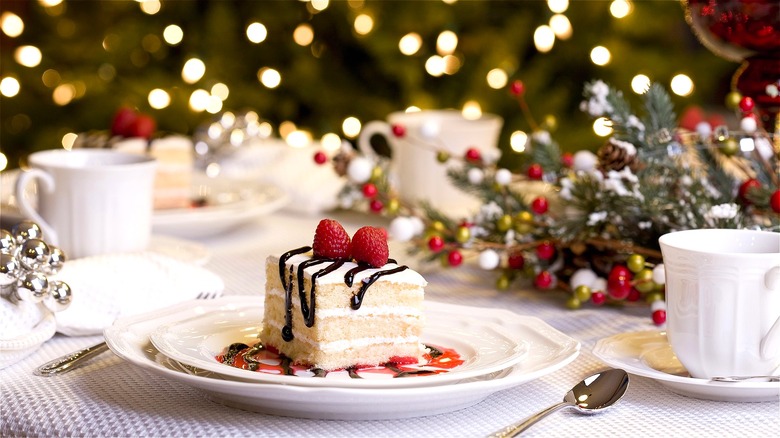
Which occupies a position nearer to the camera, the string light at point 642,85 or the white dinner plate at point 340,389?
the white dinner plate at point 340,389

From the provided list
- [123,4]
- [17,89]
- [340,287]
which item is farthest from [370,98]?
[340,287]

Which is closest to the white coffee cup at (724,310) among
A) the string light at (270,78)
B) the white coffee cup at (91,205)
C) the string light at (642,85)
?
the string light at (642,85)

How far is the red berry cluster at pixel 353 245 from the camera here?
0.98 m

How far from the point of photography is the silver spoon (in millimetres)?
896

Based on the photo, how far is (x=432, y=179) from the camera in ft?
6.07

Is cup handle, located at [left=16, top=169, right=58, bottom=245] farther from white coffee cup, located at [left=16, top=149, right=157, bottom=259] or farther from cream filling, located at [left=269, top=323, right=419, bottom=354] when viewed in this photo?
cream filling, located at [left=269, top=323, right=419, bottom=354]

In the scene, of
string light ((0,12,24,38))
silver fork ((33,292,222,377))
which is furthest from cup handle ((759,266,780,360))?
string light ((0,12,24,38))

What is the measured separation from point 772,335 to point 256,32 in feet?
8.01

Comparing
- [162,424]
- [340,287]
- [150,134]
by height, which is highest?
[150,134]

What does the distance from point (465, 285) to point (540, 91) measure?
189 centimetres

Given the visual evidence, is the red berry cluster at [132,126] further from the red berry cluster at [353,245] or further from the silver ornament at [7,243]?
the red berry cluster at [353,245]

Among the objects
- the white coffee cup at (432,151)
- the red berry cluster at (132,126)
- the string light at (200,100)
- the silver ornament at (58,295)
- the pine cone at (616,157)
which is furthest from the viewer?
the string light at (200,100)

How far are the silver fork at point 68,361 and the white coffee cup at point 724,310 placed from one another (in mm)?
593

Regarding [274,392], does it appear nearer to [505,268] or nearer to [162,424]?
[162,424]
